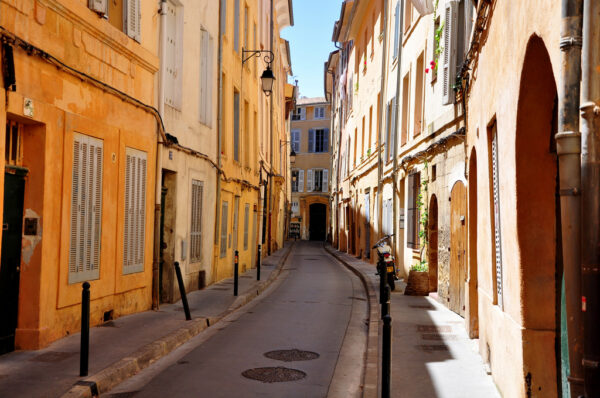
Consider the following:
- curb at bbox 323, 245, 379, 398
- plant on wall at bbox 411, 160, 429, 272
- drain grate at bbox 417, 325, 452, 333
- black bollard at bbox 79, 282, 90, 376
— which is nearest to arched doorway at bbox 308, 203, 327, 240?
plant on wall at bbox 411, 160, 429, 272

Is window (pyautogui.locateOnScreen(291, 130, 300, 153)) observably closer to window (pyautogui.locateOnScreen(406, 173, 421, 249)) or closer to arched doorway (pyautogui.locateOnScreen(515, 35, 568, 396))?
window (pyautogui.locateOnScreen(406, 173, 421, 249))

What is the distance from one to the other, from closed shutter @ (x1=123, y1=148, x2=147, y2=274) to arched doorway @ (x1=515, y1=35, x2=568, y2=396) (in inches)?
253

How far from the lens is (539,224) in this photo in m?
4.71

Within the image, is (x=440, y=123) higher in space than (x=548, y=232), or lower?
higher

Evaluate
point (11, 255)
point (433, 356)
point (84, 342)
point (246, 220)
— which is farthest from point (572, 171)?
point (246, 220)

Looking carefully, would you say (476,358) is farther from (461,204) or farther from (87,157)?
(87,157)

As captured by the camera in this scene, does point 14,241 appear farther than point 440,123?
No

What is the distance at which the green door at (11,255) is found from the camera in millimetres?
6746

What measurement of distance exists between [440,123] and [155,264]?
19.8 feet

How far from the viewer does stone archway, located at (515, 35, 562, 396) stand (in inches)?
180

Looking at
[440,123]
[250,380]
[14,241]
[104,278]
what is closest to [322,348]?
[250,380]

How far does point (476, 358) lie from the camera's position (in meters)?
7.31

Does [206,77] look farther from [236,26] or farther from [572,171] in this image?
[572,171]

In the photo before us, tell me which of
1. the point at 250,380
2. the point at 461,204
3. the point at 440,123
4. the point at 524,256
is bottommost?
the point at 250,380
